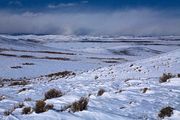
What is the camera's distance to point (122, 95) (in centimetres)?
1101

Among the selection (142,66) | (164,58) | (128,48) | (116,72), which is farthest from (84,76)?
(128,48)

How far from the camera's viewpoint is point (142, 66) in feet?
85.0

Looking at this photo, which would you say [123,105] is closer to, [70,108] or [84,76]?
[70,108]

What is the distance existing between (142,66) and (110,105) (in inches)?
658

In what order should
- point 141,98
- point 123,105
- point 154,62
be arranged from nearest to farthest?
point 123,105 → point 141,98 → point 154,62

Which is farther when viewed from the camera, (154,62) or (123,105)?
(154,62)

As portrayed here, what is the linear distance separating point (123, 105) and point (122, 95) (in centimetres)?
148

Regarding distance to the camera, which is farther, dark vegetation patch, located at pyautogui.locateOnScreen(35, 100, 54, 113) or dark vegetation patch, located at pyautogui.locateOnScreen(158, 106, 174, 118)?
dark vegetation patch, located at pyautogui.locateOnScreen(35, 100, 54, 113)

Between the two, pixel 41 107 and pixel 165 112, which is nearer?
pixel 165 112

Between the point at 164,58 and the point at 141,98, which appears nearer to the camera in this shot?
the point at 141,98

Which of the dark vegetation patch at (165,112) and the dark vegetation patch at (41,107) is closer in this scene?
the dark vegetation patch at (165,112)

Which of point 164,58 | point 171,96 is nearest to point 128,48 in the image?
point 164,58

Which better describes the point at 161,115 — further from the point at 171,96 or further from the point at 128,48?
the point at 128,48

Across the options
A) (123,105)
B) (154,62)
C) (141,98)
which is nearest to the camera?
(123,105)
